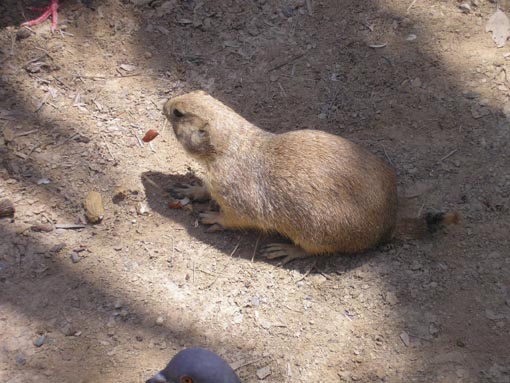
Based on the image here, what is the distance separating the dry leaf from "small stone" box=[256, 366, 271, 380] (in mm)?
3422

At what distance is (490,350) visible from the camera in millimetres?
3533

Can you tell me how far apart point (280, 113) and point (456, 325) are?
2418mm

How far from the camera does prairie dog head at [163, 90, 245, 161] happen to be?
14.7 feet

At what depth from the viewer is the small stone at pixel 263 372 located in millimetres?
3635

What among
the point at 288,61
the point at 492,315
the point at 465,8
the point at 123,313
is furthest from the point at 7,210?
the point at 465,8

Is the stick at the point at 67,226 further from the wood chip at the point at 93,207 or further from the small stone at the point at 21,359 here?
the small stone at the point at 21,359

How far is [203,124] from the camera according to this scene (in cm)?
449

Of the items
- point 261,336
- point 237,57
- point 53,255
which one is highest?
point 237,57

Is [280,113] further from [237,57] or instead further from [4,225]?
[4,225]

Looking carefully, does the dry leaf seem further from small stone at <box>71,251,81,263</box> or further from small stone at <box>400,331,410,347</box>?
small stone at <box>71,251,81,263</box>

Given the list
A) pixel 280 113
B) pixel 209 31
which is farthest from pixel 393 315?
pixel 209 31

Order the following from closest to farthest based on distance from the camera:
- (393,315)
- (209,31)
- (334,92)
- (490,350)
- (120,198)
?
(490,350) → (393,315) → (120,198) → (334,92) → (209,31)

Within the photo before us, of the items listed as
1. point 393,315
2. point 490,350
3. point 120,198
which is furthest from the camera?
point 120,198

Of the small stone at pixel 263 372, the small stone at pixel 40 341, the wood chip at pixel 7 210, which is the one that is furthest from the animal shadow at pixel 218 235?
the small stone at pixel 40 341
